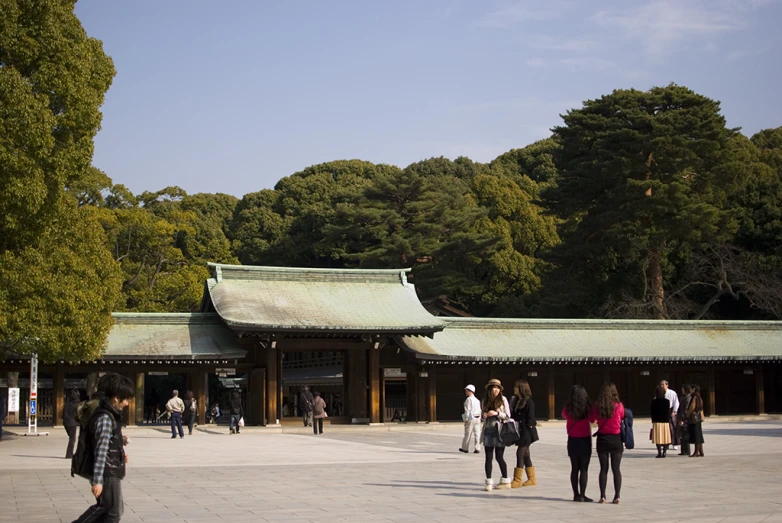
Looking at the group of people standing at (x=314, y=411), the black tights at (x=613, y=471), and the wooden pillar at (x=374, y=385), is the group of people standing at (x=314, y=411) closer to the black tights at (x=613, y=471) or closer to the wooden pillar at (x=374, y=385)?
the wooden pillar at (x=374, y=385)

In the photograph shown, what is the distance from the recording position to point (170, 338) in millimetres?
31141

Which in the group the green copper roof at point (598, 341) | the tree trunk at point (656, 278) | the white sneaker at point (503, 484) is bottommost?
the white sneaker at point (503, 484)

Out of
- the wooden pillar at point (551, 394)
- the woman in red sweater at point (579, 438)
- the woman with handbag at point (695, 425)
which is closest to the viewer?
the woman in red sweater at point (579, 438)

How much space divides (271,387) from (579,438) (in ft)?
66.9

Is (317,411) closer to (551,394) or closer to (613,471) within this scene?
(551,394)

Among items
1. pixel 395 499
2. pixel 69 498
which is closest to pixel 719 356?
pixel 395 499

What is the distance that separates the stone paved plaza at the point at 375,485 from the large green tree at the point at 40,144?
3.36 metres

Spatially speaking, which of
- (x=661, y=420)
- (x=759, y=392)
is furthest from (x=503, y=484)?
(x=759, y=392)

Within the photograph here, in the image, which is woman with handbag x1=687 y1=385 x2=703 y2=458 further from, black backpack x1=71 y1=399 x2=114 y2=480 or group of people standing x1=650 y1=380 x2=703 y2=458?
black backpack x1=71 y1=399 x2=114 y2=480

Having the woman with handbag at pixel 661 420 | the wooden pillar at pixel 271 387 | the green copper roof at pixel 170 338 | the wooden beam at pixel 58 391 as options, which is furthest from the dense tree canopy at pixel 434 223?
the woman with handbag at pixel 661 420

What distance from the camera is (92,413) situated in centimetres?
804

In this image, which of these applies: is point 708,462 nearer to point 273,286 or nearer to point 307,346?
point 307,346

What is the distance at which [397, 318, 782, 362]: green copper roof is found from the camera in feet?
110

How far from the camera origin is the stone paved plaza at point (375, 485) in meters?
10.5
